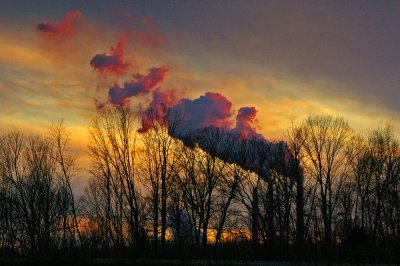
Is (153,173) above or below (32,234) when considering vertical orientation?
above

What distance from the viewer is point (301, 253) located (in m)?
37.1

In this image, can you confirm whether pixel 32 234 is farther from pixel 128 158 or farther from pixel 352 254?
pixel 352 254

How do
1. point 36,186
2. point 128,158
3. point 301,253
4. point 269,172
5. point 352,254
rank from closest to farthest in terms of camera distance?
point 352,254, point 301,253, point 128,158, point 269,172, point 36,186

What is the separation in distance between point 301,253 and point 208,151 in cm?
1758

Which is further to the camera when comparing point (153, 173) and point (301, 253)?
point (153, 173)

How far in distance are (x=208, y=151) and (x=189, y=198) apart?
5.36 m

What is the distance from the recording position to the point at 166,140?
159 ft

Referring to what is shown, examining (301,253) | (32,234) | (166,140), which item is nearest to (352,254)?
(301,253)

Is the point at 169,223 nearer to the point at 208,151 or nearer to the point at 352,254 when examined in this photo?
the point at 208,151

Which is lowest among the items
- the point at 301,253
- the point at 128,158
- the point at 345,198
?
the point at 301,253

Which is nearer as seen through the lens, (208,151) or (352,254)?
(352,254)

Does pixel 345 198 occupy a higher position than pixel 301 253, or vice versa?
pixel 345 198

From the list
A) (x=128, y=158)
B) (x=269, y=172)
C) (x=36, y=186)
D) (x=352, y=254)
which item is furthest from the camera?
(x=36, y=186)

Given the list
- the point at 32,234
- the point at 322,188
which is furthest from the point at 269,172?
the point at 32,234
